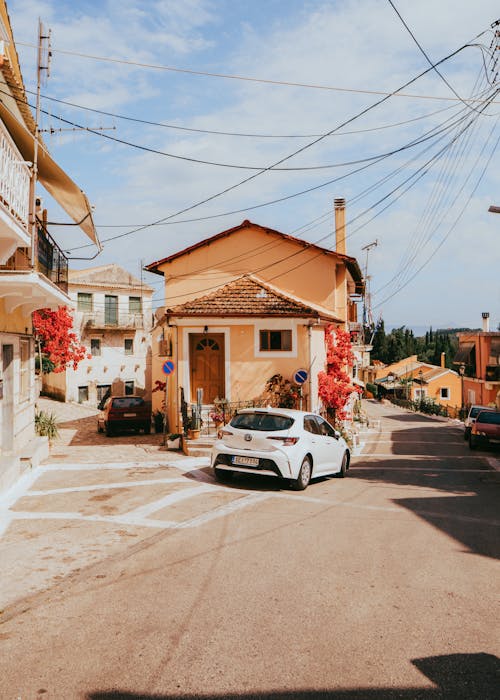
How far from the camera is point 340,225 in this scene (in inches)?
1098

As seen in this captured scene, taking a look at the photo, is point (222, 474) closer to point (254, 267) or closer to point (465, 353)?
point (254, 267)

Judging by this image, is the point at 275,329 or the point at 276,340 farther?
the point at 276,340

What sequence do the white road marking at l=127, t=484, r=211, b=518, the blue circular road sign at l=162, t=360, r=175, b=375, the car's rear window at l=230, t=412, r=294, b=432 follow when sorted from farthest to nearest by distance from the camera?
the blue circular road sign at l=162, t=360, r=175, b=375, the car's rear window at l=230, t=412, r=294, b=432, the white road marking at l=127, t=484, r=211, b=518

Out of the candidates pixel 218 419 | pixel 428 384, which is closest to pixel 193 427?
pixel 218 419

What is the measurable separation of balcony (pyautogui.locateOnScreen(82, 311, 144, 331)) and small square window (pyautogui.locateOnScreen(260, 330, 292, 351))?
23.3 metres

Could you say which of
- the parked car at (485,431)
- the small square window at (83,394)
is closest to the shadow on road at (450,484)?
the parked car at (485,431)

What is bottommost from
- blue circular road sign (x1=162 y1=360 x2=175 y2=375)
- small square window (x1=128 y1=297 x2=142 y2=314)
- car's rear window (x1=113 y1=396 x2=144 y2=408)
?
car's rear window (x1=113 y1=396 x2=144 y2=408)

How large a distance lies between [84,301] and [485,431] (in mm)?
27904

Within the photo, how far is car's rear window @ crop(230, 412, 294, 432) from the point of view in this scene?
1113 cm

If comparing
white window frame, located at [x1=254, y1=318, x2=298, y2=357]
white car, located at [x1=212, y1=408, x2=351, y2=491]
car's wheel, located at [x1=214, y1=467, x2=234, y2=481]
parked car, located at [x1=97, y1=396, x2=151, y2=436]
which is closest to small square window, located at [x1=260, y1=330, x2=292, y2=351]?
white window frame, located at [x1=254, y1=318, x2=298, y2=357]

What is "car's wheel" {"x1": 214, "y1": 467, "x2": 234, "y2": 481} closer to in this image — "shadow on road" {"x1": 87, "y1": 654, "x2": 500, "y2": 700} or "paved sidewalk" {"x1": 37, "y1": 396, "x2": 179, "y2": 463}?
"paved sidewalk" {"x1": 37, "y1": 396, "x2": 179, "y2": 463}

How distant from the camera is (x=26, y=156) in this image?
12.1 metres

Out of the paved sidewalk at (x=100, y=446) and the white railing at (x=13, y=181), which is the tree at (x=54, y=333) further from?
the white railing at (x=13, y=181)

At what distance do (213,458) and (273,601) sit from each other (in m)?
6.45
